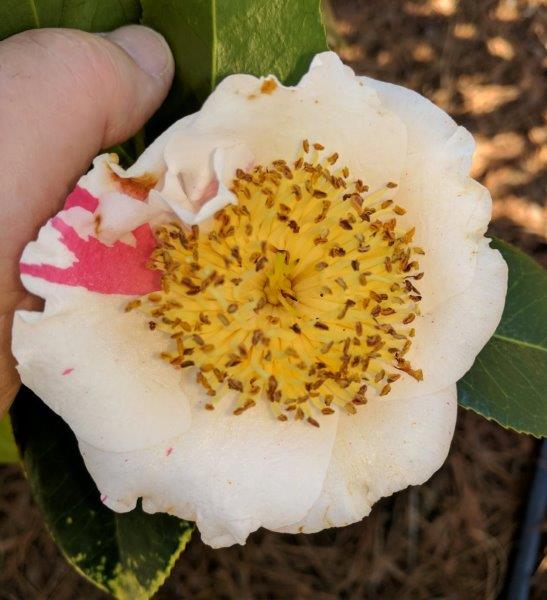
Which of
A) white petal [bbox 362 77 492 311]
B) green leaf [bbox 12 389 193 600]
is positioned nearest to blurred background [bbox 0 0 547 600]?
green leaf [bbox 12 389 193 600]

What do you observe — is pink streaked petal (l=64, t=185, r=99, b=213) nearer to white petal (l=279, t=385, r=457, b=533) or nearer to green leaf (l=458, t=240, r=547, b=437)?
white petal (l=279, t=385, r=457, b=533)

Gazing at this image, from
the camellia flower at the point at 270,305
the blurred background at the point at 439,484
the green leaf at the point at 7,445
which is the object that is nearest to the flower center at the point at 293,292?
the camellia flower at the point at 270,305

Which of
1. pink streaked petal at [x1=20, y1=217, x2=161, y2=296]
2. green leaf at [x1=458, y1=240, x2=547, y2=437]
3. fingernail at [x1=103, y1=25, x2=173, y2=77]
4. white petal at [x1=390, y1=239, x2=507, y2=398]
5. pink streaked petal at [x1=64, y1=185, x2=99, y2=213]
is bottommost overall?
green leaf at [x1=458, y1=240, x2=547, y2=437]

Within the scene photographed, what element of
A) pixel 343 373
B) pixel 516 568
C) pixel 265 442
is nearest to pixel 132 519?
pixel 265 442

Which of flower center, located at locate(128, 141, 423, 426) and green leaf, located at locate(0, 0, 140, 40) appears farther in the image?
green leaf, located at locate(0, 0, 140, 40)

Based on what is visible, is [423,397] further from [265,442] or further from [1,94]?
[1,94]

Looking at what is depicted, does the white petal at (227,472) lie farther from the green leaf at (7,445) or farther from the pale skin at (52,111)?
the green leaf at (7,445)
